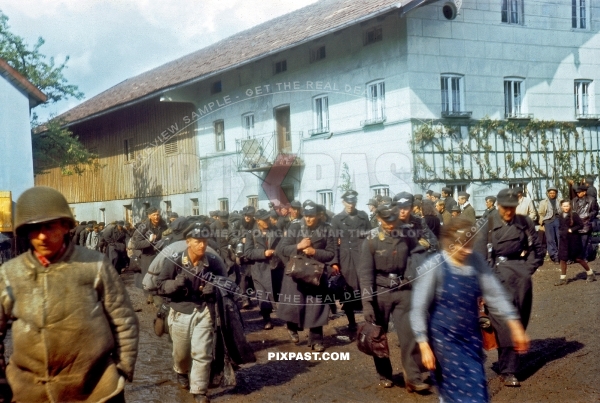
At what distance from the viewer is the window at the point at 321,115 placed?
33.6ft

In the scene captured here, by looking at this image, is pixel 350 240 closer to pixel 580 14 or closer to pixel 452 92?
pixel 452 92

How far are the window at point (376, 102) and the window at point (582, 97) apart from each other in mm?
3645

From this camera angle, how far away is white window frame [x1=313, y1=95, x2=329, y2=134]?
10.2 metres

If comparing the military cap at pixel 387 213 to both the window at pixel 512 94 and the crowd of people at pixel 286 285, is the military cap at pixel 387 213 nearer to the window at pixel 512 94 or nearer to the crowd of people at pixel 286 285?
the crowd of people at pixel 286 285

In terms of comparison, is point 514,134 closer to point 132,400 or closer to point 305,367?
point 305,367

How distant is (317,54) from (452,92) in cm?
237

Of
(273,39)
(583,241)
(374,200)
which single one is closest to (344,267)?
(374,200)

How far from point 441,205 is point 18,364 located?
27.9ft

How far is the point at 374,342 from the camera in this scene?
20.9 feet

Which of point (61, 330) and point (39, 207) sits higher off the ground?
point (39, 207)

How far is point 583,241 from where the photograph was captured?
1269 centimetres

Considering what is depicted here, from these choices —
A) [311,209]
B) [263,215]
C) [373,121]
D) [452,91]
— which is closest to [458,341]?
[311,209]

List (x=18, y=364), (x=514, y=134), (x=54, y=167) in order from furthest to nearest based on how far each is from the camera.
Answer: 1. (x=514, y=134)
2. (x=54, y=167)
3. (x=18, y=364)

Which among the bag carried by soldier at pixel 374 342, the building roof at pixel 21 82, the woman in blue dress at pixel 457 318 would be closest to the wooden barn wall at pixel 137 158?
the building roof at pixel 21 82
